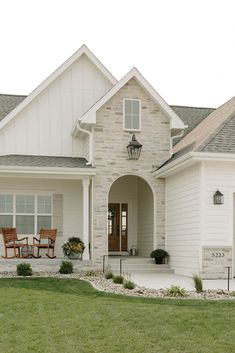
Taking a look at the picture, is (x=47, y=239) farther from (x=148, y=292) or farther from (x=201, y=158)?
(x=148, y=292)

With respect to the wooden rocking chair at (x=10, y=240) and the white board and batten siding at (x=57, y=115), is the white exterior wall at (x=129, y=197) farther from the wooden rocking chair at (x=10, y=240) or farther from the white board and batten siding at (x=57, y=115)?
the wooden rocking chair at (x=10, y=240)

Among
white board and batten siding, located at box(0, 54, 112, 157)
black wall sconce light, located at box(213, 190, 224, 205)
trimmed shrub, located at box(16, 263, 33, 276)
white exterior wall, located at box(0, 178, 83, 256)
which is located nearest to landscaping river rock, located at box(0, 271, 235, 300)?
trimmed shrub, located at box(16, 263, 33, 276)

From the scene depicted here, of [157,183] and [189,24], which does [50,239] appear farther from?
[189,24]

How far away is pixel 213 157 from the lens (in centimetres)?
1441

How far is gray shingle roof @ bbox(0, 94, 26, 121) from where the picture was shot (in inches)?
808

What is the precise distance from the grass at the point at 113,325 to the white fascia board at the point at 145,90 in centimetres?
830

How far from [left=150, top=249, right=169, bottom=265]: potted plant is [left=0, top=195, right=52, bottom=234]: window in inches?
151

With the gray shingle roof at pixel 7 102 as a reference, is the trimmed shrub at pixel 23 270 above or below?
below

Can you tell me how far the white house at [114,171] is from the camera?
1484 cm

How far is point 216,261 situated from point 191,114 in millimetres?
9953

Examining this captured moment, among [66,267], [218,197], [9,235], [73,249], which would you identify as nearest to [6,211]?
[9,235]

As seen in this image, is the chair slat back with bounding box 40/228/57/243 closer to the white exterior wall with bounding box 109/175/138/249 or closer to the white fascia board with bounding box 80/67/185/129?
the white exterior wall with bounding box 109/175/138/249

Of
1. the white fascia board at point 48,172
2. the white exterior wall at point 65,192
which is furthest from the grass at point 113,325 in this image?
the white exterior wall at point 65,192

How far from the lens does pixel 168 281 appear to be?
14.0 meters
